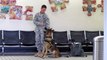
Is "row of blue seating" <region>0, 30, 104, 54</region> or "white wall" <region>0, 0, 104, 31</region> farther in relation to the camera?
"white wall" <region>0, 0, 104, 31</region>

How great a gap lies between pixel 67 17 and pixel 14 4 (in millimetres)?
2154

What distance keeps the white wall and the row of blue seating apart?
9.7 inches

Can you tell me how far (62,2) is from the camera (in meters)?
A: 11.2

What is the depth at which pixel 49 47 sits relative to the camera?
10.1 meters

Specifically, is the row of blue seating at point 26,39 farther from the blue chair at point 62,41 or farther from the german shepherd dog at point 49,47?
the german shepherd dog at point 49,47

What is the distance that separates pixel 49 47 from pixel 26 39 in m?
1.08

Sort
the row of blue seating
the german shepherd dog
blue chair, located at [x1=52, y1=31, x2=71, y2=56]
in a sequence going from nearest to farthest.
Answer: the german shepherd dog < the row of blue seating < blue chair, located at [x1=52, y1=31, x2=71, y2=56]

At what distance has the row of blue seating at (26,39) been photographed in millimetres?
10531

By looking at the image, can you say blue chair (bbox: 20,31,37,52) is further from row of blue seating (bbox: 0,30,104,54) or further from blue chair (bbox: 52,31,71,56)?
blue chair (bbox: 52,31,71,56)

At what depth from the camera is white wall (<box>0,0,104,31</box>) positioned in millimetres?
10812

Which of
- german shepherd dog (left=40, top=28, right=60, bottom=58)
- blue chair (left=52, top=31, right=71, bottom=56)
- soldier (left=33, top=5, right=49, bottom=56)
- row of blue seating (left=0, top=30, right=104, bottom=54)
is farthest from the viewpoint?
blue chair (left=52, top=31, right=71, bottom=56)

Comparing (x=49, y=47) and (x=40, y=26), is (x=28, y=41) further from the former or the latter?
(x=49, y=47)

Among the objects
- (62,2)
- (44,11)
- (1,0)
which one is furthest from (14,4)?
(62,2)

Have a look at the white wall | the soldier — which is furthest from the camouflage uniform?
the white wall
